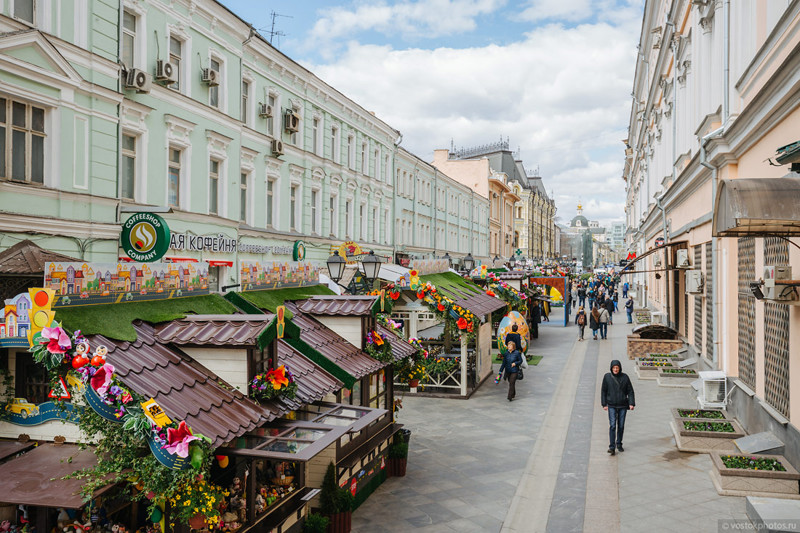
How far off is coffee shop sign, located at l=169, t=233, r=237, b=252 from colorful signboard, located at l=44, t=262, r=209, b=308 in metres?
9.20

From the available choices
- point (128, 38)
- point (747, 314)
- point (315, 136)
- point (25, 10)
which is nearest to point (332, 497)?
point (747, 314)

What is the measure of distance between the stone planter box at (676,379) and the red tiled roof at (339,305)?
1039 cm

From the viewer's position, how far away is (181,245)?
17.4 metres

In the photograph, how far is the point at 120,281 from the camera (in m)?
6.45

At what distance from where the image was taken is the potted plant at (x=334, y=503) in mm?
7734

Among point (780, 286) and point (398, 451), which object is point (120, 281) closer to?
point (398, 451)

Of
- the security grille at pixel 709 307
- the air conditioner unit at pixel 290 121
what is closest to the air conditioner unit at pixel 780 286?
the security grille at pixel 709 307

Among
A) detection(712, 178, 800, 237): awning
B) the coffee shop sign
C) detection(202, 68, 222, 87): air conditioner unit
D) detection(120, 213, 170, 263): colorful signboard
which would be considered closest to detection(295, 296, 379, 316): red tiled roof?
detection(712, 178, 800, 237): awning

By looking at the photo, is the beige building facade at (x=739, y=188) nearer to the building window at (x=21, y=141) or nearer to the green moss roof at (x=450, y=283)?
the green moss roof at (x=450, y=283)

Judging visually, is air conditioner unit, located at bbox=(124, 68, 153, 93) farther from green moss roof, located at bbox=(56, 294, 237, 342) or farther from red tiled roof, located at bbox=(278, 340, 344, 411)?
red tiled roof, located at bbox=(278, 340, 344, 411)

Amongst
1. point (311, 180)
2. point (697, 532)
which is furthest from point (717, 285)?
point (311, 180)

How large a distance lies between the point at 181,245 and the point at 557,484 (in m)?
12.1

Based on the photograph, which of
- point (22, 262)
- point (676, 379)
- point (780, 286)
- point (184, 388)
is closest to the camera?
point (184, 388)

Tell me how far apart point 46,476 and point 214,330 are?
2.09 meters
